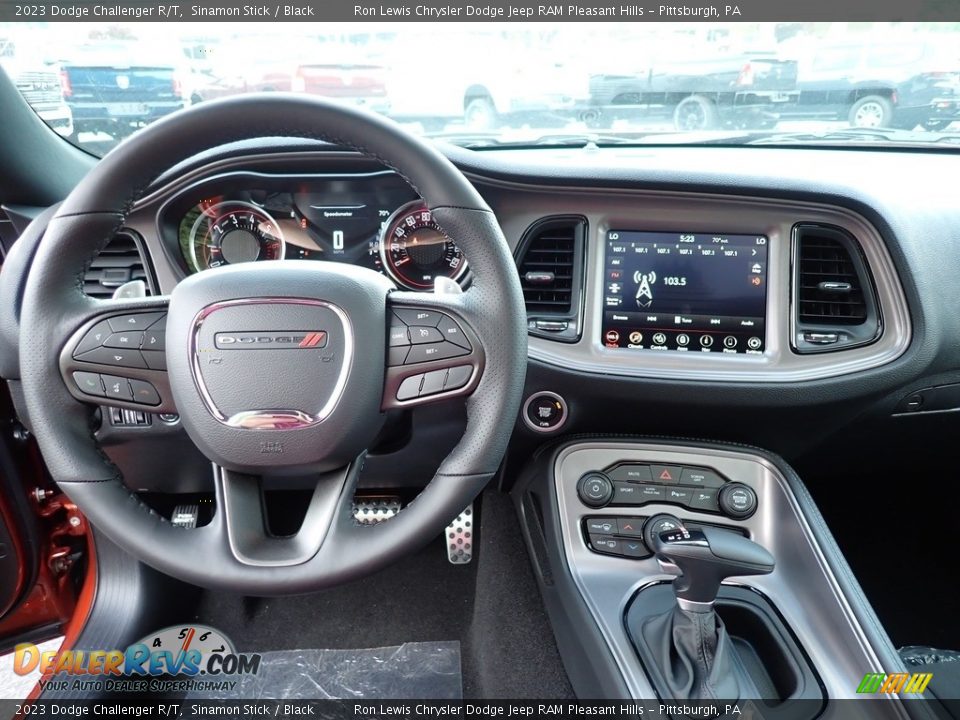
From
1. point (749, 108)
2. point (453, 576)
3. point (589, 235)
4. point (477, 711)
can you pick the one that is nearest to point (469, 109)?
point (589, 235)

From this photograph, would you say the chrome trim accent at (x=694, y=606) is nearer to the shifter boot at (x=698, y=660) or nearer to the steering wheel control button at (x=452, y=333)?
the shifter boot at (x=698, y=660)

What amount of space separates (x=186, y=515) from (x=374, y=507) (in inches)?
19.6

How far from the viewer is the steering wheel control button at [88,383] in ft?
2.96

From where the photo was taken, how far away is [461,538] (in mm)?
1763

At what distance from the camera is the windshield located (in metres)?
1.41

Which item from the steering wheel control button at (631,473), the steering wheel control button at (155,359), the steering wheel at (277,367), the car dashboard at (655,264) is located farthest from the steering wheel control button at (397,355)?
the steering wheel control button at (631,473)

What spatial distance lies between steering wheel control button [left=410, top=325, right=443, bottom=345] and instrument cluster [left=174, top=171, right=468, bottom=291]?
0.46 m

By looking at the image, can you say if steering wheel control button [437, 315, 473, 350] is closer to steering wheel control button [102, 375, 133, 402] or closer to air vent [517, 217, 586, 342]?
steering wheel control button [102, 375, 133, 402]

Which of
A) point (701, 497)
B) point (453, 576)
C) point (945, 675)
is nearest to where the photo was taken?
point (945, 675)

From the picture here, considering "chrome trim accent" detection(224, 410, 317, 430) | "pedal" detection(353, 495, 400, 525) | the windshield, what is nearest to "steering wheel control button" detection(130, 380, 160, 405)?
"chrome trim accent" detection(224, 410, 317, 430)

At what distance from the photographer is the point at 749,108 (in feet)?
5.36

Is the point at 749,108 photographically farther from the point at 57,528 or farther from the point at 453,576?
the point at 57,528

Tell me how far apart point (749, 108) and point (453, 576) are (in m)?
1.44

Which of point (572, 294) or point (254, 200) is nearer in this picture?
point (254, 200)
